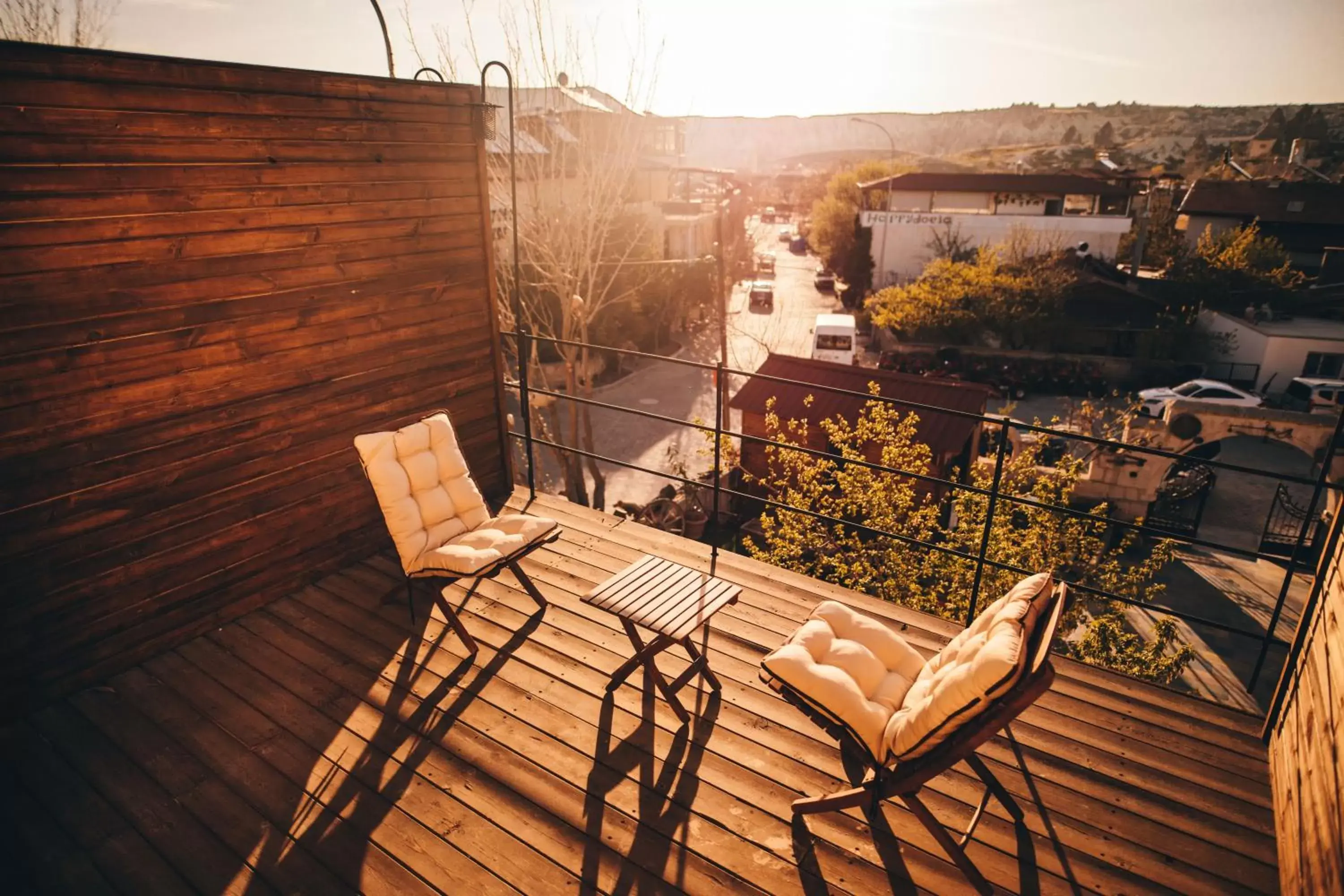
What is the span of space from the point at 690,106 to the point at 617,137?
56.8 inches

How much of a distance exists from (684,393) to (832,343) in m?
4.81

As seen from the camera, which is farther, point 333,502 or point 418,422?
point 333,502

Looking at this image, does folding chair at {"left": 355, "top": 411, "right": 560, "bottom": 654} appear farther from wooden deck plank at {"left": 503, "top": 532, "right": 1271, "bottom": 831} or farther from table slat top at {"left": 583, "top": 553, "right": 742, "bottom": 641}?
wooden deck plank at {"left": 503, "top": 532, "right": 1271, "bottom": 831}

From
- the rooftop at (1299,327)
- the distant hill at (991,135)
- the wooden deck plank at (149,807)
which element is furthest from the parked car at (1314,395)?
the wooden deck plank at (149,807)

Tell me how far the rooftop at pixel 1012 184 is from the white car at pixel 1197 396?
12763 millimetres

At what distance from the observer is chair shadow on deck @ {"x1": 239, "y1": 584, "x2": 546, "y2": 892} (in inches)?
91.5

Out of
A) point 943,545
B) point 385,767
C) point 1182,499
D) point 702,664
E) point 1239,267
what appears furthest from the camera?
point 1239,267

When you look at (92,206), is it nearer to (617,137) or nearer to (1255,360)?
(617,137)

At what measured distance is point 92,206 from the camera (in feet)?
9.21

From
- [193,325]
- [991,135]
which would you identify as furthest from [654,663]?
[991,135]

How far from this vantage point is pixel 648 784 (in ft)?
8.47

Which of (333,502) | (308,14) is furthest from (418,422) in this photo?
(308,14)

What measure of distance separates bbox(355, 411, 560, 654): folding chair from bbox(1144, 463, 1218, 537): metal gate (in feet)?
40.8

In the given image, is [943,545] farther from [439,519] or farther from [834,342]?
[834,342]
